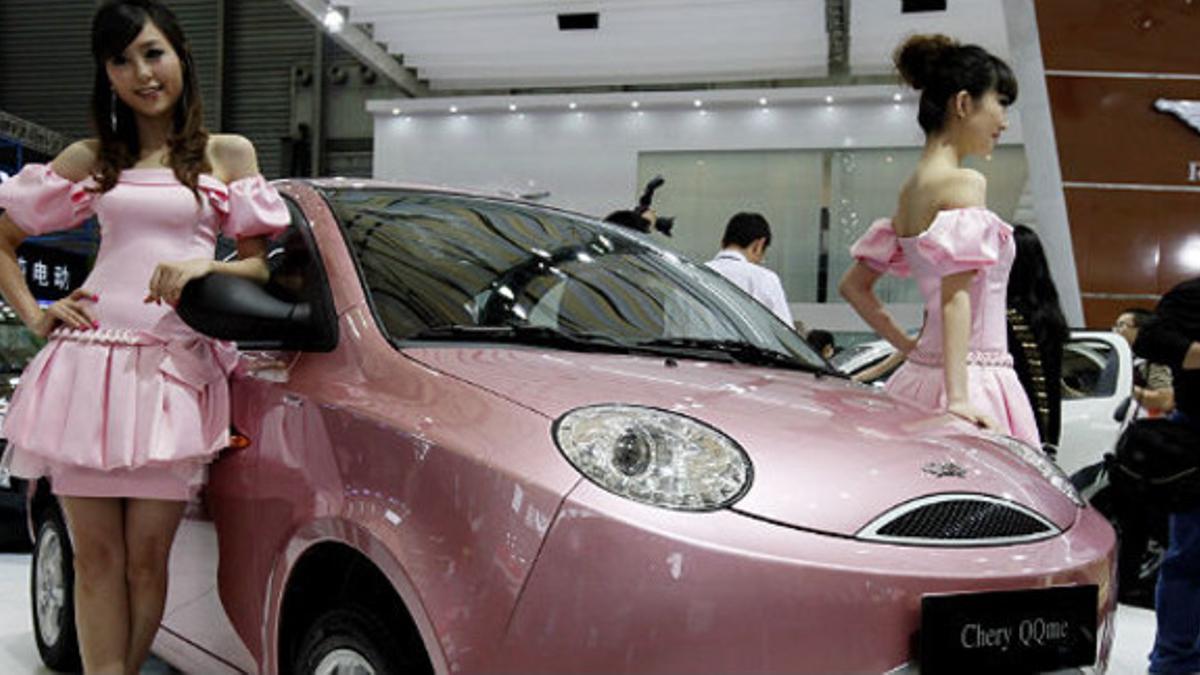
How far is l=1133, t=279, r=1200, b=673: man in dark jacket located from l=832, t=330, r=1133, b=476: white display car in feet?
5.74

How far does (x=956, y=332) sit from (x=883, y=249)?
1.46ft

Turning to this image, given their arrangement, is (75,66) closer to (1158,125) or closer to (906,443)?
(1158,125)

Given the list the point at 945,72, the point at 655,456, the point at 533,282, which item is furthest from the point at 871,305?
the point at 655,456

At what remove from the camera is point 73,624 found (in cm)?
300

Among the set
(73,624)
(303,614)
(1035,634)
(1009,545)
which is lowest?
(73,624)

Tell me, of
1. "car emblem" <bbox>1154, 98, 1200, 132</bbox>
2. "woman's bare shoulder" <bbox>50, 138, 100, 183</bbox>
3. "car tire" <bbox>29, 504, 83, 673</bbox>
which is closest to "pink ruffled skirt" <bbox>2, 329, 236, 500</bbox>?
"woman's bare shoulder" <bbox>50, 138, 100, 183</bbox>

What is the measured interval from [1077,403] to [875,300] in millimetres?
2656

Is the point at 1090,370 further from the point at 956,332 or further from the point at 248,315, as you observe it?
the point at 248,315

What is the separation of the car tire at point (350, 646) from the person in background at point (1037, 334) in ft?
6.39

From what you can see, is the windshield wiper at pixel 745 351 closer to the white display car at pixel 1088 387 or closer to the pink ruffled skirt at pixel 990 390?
the pink ruffled skirt at pixel 990 390

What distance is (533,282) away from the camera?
2.42 m

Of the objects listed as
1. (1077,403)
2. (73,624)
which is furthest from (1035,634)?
(1077,403)

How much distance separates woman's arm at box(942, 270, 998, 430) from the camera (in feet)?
8.11

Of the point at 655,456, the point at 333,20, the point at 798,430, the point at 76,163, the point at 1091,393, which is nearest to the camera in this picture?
the point at 655,456
